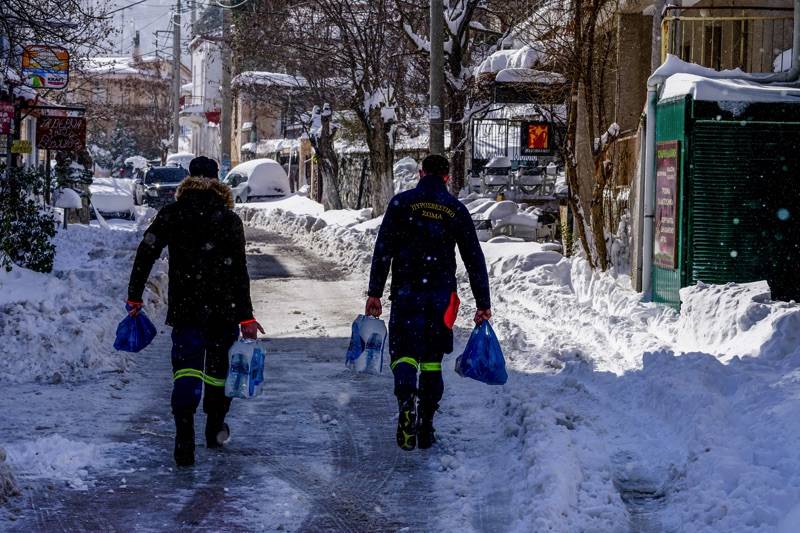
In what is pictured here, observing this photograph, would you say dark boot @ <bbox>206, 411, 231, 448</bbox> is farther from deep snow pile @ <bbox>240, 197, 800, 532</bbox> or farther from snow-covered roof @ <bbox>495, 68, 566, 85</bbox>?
snow-covered roof @ <bbox>495, 68, 566, 85</bbox>

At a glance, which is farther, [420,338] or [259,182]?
[259,182]

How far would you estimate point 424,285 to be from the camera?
7.48 m

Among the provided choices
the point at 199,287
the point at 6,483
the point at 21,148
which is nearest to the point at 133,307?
the point at 199,287

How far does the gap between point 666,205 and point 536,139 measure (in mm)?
11444

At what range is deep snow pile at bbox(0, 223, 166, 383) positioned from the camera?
10.0 m

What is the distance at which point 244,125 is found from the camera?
242 feet

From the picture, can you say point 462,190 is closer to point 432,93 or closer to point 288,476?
point 432,93

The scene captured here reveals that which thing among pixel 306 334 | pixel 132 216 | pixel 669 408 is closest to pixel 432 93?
pixel 306 334

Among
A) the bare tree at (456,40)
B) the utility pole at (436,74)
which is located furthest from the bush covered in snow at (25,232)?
the bare tree at (456,40)

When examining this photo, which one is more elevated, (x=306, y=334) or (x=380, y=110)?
(x=380, y=110)

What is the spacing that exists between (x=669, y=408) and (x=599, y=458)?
135 cm

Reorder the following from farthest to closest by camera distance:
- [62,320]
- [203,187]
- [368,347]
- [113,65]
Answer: [113,65], [62,320], [368,347], [203,187]

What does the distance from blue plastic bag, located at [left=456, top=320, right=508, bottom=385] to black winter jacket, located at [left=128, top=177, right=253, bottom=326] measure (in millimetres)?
1391

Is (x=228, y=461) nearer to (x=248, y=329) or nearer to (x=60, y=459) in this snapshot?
(x=248, y=329)
